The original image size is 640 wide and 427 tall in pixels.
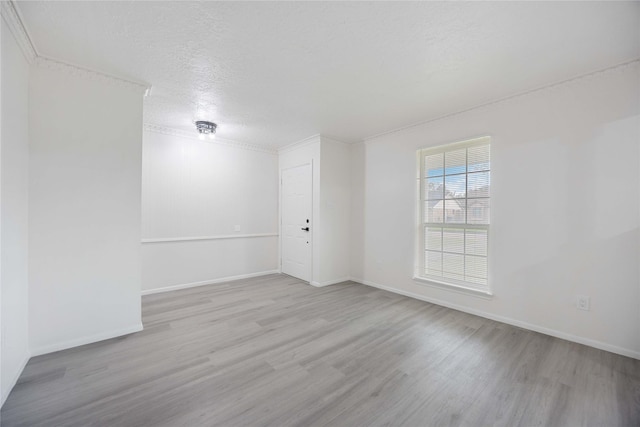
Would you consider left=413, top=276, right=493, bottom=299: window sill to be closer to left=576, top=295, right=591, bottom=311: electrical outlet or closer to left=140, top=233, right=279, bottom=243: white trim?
left=576, top=295, right=591, bottom=311: electrical outlet

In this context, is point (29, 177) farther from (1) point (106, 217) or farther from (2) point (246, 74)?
(2) point (246, 74)

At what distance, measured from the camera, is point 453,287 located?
3.45 meters

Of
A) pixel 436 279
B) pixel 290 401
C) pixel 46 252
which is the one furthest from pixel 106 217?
pixel 436 279

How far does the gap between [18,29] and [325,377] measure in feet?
11.1

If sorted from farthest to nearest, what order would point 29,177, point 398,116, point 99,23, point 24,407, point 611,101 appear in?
point 398,116
point 611,101
point 29,177
point 99,23
point 24,407

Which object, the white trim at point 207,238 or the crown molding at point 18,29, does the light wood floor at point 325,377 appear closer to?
the white trim at point 207,238

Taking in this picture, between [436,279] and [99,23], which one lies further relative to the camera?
[436,279]

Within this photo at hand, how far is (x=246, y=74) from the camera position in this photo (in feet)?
8.20

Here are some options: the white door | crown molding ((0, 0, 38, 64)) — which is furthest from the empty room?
the white door

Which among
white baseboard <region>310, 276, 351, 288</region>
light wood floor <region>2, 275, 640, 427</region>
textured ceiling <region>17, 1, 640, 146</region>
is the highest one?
textured ceiling <region>17, 1, 640, 146</region>

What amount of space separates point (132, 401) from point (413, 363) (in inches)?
82.8

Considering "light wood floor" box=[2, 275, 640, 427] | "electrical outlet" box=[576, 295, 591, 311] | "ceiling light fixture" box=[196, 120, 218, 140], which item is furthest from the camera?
"ceiling light fixture" box=[196, 120, 218, 140]

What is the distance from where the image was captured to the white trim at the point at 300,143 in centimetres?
452

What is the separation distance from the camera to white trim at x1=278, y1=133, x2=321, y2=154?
4515mm
